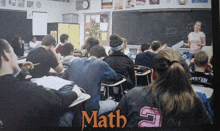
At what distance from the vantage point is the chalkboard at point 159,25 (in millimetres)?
1722

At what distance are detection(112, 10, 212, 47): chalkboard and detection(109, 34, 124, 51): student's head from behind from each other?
0.04 metres

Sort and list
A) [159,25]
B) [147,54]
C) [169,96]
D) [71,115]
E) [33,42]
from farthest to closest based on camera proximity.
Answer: [159,25] → [147,54] → [33,42] → [71,115] → [169,96]

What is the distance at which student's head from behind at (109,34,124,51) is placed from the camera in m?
1.79

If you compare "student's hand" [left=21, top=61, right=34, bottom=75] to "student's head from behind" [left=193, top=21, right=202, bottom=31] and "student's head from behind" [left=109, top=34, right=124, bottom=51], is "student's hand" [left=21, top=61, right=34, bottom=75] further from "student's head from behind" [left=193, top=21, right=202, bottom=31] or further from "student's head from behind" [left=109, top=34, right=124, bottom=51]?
"student's head from behind" [left=193, top=21, right=202, bottom=31]

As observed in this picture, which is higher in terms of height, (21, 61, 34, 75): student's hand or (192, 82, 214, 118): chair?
(21, 61, 34, 75): student's hand

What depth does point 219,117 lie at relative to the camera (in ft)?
5.47

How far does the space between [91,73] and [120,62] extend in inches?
12.6

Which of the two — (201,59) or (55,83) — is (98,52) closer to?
(55,83)

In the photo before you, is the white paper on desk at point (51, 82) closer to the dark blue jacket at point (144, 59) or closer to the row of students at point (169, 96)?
the row of students at point (169, 96)

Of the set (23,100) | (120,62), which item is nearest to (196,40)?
(120,62)

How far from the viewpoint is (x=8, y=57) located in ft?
5.16

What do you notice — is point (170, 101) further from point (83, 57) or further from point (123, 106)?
point (83, 57)

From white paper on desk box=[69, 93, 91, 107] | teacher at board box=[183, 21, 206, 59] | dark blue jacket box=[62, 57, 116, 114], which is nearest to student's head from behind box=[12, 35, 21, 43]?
dark blue jacket box=[62, 57, 116, 114]

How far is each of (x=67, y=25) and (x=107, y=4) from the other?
43 cm
